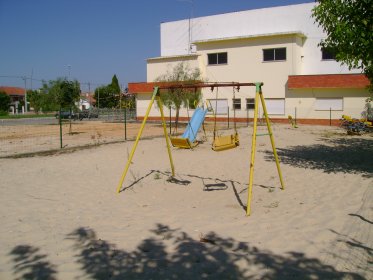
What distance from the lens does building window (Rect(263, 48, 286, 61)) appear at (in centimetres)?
3145

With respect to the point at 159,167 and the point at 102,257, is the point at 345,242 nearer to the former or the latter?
the point at 102,257

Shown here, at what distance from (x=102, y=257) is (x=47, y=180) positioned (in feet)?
16.5

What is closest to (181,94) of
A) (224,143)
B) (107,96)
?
(224,143)

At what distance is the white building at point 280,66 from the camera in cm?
2920

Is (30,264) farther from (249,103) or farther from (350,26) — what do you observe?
(249,103)

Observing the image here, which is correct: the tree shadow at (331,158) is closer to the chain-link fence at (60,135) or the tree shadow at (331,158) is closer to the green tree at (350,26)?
the green tree at (350,26)

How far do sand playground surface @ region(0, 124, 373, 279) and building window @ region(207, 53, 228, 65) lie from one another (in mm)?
24770

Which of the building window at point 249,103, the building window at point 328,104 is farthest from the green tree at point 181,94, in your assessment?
the building window at point 328,104

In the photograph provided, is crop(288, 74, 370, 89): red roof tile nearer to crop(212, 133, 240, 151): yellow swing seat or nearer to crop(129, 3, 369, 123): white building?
crop(129, 3, 369, 123): white building

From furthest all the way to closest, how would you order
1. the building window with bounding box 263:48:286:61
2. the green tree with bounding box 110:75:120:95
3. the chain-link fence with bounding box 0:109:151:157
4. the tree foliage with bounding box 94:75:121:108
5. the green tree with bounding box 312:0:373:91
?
the green tree with bounding box 110:75:120:95, the tree foliage with bounding box 94:75:121:108, the building window with bounding box 263:48:286:61, the chain-link fence with bounding box 0:109:151:157, the green tree with bounding box 312:0:373:91

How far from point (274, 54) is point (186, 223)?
92.8 ft

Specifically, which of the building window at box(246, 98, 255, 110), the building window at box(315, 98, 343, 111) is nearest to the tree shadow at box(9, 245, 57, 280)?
the building window at box(315, 98, 343, 111)

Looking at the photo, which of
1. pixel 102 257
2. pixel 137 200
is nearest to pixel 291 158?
pixel 137 200

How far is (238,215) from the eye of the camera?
6129 mm
